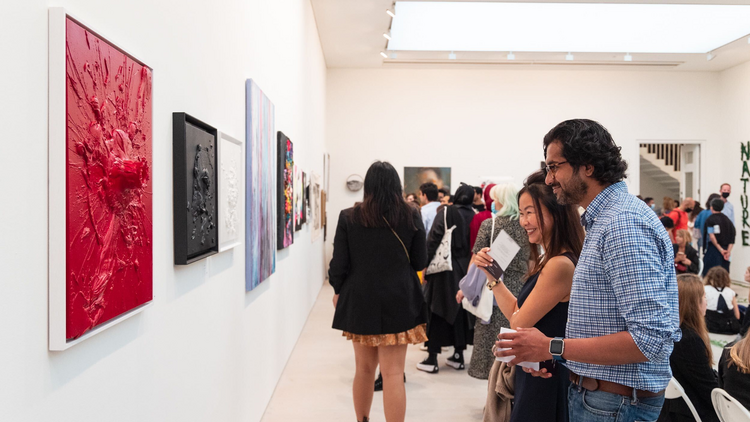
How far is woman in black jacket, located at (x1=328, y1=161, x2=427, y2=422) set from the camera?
3393 millimetres

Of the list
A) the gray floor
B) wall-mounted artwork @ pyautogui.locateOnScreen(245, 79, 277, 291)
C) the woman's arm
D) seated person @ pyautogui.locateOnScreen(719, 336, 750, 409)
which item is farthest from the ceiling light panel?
seated person @ pyautogui.locateOnScreen(719, 336, 750, 409)

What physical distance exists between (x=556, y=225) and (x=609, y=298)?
2.33 feet

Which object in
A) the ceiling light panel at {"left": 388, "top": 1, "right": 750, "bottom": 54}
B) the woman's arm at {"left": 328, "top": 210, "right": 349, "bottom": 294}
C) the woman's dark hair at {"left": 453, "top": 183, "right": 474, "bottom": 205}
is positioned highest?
the ceiling light panel at {"left": 388, "top": 1, "right": 750, "bottom": 54}

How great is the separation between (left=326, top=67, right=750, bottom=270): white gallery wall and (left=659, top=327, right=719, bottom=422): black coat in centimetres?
980

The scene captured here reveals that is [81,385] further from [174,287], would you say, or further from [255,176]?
[255,176]

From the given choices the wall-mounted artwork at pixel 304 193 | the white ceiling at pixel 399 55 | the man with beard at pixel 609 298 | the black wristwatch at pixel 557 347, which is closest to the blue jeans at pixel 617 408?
the man with beard at pixel 609 298

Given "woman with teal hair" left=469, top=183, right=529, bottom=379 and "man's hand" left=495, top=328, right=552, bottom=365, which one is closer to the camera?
"man's hand" left=495, top=328, right=552, bottom=365

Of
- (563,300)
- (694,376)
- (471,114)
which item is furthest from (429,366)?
(471,114)

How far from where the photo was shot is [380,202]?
3.42 metres

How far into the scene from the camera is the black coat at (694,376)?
2.87m

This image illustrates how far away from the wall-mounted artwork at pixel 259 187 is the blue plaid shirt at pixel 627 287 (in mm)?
2272

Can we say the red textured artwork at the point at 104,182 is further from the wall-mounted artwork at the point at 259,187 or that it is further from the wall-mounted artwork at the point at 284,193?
the wall-mounted artwork at the point at 284,193

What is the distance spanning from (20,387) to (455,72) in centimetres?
1240

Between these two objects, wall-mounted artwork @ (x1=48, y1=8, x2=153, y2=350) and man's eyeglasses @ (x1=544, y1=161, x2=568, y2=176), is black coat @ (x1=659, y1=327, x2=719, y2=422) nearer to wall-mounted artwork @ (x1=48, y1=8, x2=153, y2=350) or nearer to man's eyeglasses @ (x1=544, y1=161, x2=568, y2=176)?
man's eyeglasses @ (x1=544, y1=161, x2=568, y2=176)
